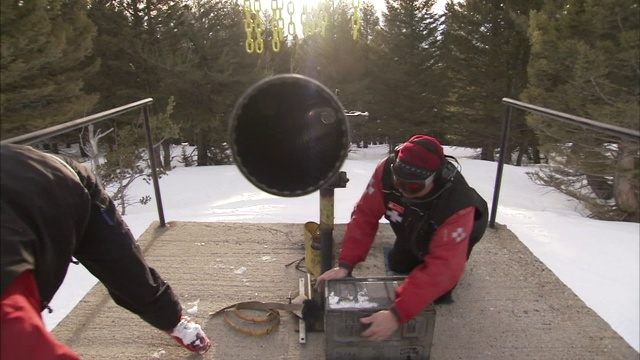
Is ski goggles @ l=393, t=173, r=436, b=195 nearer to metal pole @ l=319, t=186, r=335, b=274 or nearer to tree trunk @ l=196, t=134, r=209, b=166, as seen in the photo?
metal pole @ l=319, t=186, r=335, b=274

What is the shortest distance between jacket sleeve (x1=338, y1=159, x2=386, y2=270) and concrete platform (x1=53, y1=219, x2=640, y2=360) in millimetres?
460

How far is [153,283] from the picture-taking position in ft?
5.81

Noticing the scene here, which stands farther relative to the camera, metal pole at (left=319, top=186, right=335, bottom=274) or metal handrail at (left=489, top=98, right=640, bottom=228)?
metal pole at (left=319, top=186, right=335, bottom=274)

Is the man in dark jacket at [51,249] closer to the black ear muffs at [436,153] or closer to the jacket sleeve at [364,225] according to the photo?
the jacket sleeve at [364,225]

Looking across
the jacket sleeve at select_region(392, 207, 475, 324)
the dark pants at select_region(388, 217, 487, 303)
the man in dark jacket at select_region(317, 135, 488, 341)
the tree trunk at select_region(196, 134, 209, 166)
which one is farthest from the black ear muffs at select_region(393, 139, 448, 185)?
the tree trunk at select_region(196, 134, 209, 166)

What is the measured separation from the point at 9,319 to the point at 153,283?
87 centimetres

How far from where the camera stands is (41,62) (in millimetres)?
11594

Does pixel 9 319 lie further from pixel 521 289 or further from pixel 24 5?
pixel 24 5

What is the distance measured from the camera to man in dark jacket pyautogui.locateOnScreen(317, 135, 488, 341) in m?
1.76

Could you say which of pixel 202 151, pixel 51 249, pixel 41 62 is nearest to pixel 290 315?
pixel 51 249

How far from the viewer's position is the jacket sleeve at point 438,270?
1.75m

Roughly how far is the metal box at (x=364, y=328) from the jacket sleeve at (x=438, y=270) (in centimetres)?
12

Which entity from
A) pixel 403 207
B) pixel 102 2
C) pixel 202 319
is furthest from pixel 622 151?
pixel 102 2

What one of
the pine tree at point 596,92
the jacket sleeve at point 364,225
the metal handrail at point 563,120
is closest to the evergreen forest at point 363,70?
the pine tree at point 596,92
